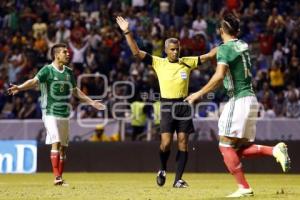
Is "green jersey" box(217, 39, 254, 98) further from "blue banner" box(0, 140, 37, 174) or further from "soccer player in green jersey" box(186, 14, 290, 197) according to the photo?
"blue banner" box(0, 140, 37, 174)

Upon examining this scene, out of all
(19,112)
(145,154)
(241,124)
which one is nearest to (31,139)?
(19,112)

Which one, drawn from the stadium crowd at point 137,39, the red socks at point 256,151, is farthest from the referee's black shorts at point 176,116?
the stadium crowd at point 137,39

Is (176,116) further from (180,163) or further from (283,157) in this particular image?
(283,157)

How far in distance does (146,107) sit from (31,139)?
3.41 meters

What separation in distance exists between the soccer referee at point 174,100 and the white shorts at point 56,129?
2148mm

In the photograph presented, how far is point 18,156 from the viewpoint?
24656mm

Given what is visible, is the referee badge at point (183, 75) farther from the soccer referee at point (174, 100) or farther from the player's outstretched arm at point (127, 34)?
the player's outstretched arm at point (127, 34)

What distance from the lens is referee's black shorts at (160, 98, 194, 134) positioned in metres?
15.9

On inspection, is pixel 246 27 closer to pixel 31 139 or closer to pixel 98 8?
pixel 98 8

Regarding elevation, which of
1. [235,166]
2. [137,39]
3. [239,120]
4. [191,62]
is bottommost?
[235,166]

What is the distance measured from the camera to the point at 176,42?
16062mm

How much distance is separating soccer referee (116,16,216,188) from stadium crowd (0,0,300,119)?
828cm

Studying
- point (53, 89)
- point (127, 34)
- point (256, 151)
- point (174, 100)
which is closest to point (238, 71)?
point (256, 151)

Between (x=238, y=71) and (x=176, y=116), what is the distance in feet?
11.1
